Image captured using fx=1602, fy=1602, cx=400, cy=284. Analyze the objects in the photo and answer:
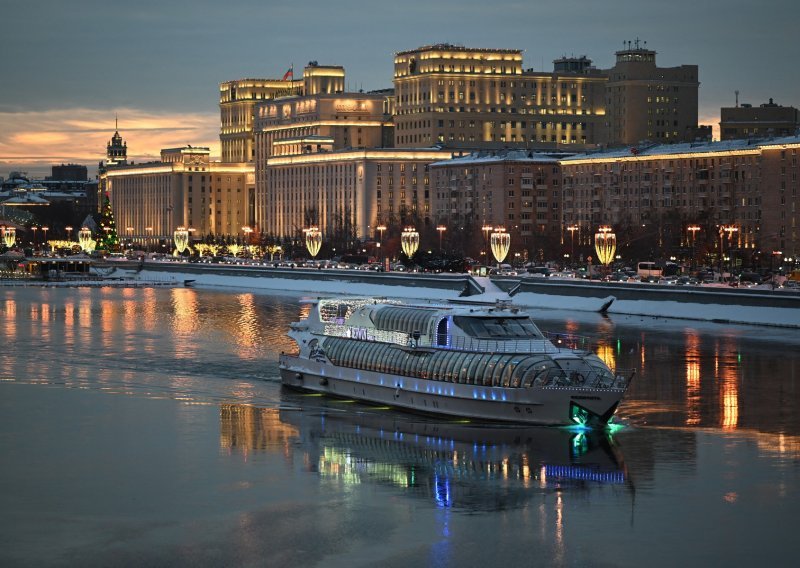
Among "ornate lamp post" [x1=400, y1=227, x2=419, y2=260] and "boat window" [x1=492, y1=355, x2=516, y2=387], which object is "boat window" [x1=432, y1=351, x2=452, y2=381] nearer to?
"boat window" [x1=492, y1=355, x2=516, y2=387]

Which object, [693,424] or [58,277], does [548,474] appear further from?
[58,277]

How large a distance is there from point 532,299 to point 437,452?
64575mm

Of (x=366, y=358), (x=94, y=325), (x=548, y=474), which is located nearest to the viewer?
(x=548, y=474)

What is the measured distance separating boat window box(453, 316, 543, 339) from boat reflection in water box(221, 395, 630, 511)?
3.28 meters

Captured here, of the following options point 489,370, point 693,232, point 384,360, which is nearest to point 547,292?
point 693,232

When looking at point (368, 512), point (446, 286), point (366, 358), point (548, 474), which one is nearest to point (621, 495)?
point (548, 474)

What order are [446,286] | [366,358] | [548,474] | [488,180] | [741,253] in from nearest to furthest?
1. [548,474]
2. [366,358]
3. [446,286]
4. [741,253]
5. [488,180]

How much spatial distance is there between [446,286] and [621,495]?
79457mm

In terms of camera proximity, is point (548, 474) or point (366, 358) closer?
point (548, 474)

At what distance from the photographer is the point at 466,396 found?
4494 centimetres

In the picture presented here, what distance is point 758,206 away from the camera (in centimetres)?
13825

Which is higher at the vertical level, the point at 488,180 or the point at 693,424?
the point at 488,180

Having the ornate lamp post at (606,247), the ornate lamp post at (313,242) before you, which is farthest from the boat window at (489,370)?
the ornate lamp post at (313,242)

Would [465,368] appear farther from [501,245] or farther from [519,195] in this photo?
[519,195]
